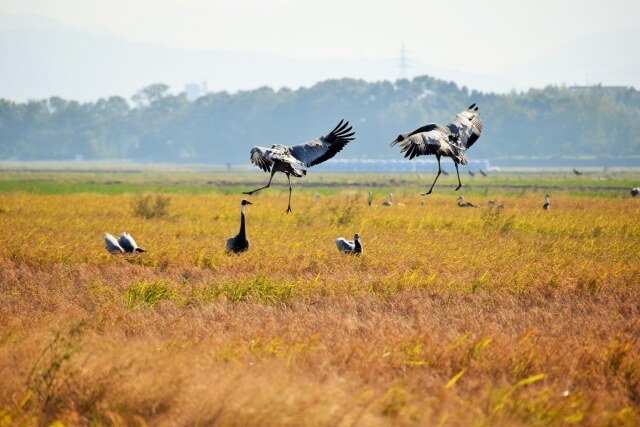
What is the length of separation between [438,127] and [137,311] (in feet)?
17.7

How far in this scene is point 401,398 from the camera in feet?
25.3

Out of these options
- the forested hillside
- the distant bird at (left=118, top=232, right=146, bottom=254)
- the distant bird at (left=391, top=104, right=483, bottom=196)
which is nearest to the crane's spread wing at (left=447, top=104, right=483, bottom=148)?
the distant bird at (left=391, top=104, right=483, bottom=196)

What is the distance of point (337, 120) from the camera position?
163 m

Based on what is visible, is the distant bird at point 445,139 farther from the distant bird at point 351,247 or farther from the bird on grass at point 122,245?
the bird on grass at point 122,245

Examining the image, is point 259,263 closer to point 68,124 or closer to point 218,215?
point 218,215

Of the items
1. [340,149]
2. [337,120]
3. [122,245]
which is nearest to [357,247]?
[340,149]

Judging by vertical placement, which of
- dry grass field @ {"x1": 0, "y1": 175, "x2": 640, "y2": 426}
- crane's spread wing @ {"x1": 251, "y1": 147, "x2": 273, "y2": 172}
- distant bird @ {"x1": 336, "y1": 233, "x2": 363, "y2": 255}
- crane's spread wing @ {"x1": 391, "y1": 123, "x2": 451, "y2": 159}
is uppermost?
crane's spread wing @ {"x1": 391, "y1": 123, "x2": 451, "y2": 159}

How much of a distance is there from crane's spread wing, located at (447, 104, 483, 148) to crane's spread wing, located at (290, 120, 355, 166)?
1.79 meters

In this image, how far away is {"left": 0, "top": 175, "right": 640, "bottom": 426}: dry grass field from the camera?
7.60 m

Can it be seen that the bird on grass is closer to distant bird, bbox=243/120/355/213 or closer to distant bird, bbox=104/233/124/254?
distant bird, bbox=104/233/124/254

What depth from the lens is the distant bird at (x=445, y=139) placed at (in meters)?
13.0

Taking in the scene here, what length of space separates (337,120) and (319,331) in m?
153

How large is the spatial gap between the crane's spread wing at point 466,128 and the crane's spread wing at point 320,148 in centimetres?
179

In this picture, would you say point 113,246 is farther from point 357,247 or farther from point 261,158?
point 357,247
